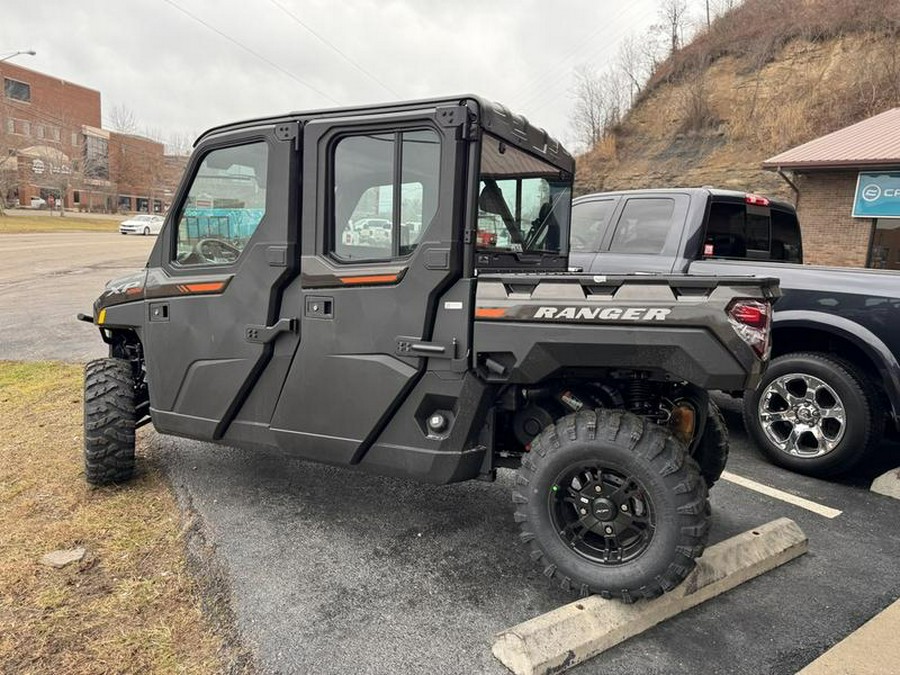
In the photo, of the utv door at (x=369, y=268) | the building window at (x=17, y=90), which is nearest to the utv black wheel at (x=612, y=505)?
the utv door at (x=369, y=268)

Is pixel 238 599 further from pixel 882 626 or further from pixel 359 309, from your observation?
pixel 882 626

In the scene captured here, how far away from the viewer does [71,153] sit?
65500 millimetres

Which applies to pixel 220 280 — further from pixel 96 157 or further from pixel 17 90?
pixel 17 90

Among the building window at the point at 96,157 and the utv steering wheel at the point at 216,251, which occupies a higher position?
the building window at the point at 96,157

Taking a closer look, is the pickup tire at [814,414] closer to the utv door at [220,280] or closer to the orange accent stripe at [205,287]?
the utv door at [220,280]

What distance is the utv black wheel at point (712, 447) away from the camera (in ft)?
11.8

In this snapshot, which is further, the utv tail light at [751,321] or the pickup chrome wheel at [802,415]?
the pickup chrome wheel at [802,415]

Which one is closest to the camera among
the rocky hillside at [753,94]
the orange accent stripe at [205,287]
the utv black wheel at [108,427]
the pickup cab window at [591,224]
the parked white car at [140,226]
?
the orange accent stripe at [205,287]

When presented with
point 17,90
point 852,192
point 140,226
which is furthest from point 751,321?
point 17,90

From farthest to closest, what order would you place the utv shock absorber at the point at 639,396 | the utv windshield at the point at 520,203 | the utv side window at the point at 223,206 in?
the utv side window at the point at 223,206
the utv windshield at the point at 520,203
the utv shock absorber at the point at 639,396

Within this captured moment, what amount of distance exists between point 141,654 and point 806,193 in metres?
18.1

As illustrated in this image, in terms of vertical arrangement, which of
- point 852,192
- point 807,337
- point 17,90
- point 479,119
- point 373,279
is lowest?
point 807,337

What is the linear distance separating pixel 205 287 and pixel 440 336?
1.49m

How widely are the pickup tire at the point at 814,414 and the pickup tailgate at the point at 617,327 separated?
2.04m
